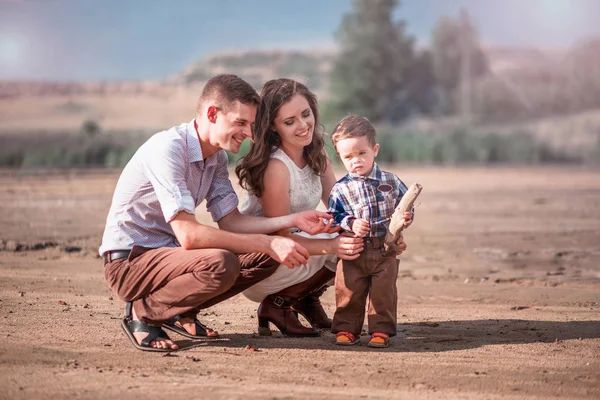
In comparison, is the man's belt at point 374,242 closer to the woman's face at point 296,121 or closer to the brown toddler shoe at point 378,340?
the brown toddler shoe at point 378,340

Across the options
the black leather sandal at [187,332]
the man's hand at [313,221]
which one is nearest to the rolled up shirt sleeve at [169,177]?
the man's hand at [313,221]

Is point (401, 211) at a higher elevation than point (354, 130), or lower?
lower

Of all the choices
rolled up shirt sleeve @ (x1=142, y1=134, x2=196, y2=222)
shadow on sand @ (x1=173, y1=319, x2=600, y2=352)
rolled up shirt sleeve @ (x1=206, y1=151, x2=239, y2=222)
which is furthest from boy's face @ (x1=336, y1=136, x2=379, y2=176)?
shadow on sand @ (x1=173, y1=319, x2=600, y2=352)

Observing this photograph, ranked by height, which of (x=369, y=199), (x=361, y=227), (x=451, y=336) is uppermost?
(x=369, y=199)

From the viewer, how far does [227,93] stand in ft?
15.4

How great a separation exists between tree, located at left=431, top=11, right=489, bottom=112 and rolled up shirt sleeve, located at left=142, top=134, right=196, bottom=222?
1503 inches

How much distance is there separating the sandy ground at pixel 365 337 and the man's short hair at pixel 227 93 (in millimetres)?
1377

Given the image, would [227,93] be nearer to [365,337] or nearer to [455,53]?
[365,337]

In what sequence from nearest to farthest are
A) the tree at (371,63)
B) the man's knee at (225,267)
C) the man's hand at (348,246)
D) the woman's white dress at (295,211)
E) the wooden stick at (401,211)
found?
the man's knee at (225,267), the wooden stick at (401,211), the man's hand at (348,246), the woman's white dress at (295,211), the tree at (371,63)

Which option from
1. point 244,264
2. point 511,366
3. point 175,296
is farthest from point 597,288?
point 175,296

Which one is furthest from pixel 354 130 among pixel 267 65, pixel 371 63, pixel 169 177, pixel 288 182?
pixel 267 65

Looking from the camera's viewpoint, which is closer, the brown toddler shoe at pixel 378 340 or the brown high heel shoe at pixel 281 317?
the brown toddler shoe at pixel 378 340

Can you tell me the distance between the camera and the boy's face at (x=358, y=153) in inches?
192

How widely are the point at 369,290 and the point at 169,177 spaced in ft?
4.38
